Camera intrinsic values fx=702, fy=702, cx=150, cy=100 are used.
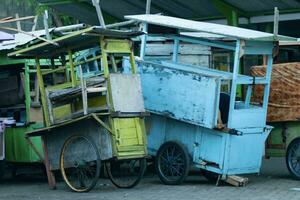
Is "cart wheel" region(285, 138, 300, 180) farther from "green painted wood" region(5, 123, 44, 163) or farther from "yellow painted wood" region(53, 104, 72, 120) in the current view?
"green painted wood" region(5, 123, 44, 163)

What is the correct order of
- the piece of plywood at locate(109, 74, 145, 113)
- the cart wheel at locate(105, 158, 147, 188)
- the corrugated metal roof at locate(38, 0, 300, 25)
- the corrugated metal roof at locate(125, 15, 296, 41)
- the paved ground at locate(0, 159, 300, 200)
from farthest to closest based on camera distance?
the corrugated metal roof at locate(38, 0, 300, 25), the cart wheel at locate(105, 158, 147, 188), the corrugated metal roof at locate(125, 15, 296, 41), the piece of plywood at locate(109, 74, 145, 113), the paved ground at locate(0, 159, 300, 200)

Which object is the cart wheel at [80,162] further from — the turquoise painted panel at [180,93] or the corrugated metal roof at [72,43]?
the turquoise painted panel at [180,93]

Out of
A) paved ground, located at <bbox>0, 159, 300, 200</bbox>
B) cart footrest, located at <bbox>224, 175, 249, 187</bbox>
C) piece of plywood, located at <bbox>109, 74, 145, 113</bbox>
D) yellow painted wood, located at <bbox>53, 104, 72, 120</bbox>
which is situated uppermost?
piece of plywood, located at <bbox>109, 74, 145, 113</bbox>

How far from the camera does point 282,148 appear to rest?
1126 cm

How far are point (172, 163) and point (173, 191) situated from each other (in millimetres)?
698

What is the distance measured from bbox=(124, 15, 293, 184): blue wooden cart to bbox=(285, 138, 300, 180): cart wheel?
529 mm

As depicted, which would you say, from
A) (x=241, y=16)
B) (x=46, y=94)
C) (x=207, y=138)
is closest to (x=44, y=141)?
(x=46, y=94)

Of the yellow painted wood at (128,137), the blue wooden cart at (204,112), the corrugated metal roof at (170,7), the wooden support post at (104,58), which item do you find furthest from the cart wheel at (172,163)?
the corrugated metal roof at (170,7)

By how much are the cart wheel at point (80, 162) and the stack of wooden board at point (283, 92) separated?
117 inches

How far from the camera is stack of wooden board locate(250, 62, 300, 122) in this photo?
36.0 ft

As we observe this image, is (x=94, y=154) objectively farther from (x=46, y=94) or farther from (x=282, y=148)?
(x=282, y=148)

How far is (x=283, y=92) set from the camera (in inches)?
438

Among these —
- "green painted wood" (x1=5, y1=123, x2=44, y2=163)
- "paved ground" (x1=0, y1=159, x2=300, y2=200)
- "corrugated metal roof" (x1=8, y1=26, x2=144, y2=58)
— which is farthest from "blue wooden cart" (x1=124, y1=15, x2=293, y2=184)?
"green painted wood" (x1=5, y1=123, x2=44, y2=163)

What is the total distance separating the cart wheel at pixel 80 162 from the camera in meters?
9.96
